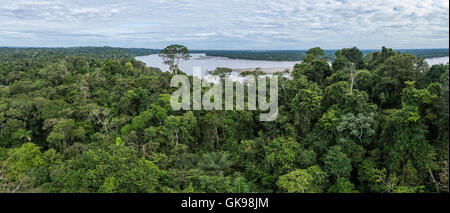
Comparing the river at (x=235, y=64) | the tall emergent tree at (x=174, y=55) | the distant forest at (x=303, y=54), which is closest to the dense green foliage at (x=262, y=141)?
the distant forest at (x=303, y=54)

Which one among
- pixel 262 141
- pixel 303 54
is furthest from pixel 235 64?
pixel 262 141

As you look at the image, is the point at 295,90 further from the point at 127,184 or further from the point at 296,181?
the point at 127,184

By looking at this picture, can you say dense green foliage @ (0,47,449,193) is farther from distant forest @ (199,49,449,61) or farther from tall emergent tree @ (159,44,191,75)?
tall emergent tree @ (159,44,191,75)

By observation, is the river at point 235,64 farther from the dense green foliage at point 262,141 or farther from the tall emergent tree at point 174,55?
the dense green foliage at point 262,141

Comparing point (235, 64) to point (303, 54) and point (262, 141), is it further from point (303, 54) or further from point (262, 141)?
point (262, 141)
